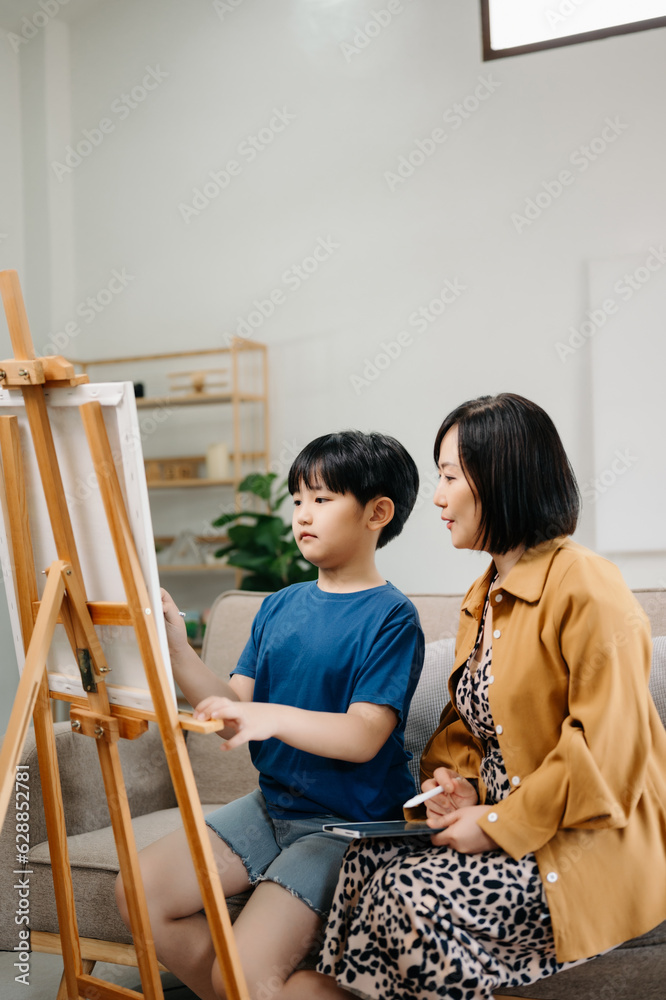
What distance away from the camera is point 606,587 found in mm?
1141

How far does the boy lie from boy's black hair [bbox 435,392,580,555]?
22cm

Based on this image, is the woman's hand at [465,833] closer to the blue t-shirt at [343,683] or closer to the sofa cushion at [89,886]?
the blue t-shirt at [343,683]

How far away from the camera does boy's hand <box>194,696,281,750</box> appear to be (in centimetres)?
107

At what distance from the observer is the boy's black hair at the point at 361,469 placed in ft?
4.58

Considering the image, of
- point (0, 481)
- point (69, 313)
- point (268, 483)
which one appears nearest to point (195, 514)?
point (268, 483)

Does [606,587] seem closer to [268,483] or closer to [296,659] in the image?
[296,659]

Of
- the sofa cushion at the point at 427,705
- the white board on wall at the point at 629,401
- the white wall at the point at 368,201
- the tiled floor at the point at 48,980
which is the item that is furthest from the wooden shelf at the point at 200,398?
the tiled floor at the point at 48,980

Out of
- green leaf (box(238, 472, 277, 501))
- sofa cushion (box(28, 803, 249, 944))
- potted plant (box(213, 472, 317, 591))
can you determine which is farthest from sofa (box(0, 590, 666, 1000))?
green leaf (box(238, 472, 277, 501))

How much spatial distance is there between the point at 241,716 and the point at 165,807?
104cm

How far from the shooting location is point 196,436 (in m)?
4.01

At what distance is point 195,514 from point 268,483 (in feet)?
2.28

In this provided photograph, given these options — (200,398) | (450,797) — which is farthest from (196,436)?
(450,797)

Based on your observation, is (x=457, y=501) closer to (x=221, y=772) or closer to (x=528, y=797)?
(x=528, y=797)

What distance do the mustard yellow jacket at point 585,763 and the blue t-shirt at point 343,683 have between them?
0.20 meters
